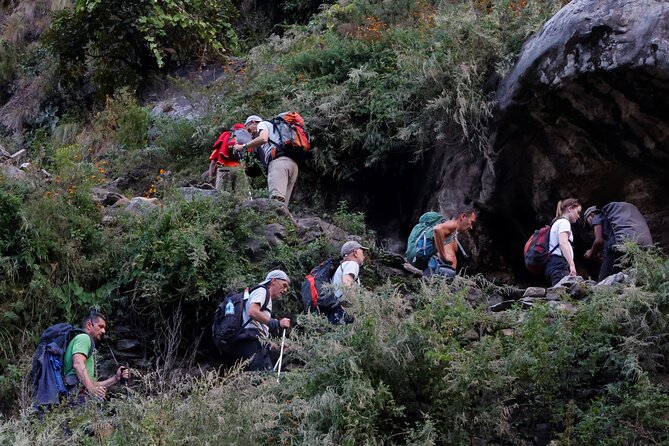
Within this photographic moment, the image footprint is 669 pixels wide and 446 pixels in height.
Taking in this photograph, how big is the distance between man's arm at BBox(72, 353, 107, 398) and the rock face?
6218 millimetres

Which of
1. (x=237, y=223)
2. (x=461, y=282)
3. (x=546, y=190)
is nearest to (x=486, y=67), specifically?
(x=546, y=190)

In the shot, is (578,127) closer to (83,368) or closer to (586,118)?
(586,118)

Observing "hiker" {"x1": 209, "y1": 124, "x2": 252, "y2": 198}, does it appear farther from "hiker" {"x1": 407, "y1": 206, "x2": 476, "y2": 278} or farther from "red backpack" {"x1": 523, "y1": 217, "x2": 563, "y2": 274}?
"red backpack" {"x1": 523, "y1": 217, "x2": 563, "y2": 274}

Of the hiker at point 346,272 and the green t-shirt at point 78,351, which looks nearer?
the green t-shirt at point 78,351

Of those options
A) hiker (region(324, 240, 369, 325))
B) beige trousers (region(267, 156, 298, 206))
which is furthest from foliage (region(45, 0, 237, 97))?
hiker (region(324, 240, 369, 325))

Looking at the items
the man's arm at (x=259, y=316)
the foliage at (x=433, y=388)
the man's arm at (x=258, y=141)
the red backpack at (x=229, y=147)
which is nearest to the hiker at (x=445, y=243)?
the man's arm at (x=259, y=316)

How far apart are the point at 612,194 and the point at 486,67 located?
2413 millimetres

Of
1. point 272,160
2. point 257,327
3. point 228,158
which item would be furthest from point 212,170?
point 257,327

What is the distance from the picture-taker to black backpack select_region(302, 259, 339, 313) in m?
9.76

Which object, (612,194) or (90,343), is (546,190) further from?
(90,343)

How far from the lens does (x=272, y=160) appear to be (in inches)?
513

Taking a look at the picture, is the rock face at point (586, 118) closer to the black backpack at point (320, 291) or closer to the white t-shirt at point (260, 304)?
the black backpack at point (320, 291)

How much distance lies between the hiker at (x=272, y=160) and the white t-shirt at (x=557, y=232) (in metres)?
3.78

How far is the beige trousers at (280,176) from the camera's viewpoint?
1286 cm
